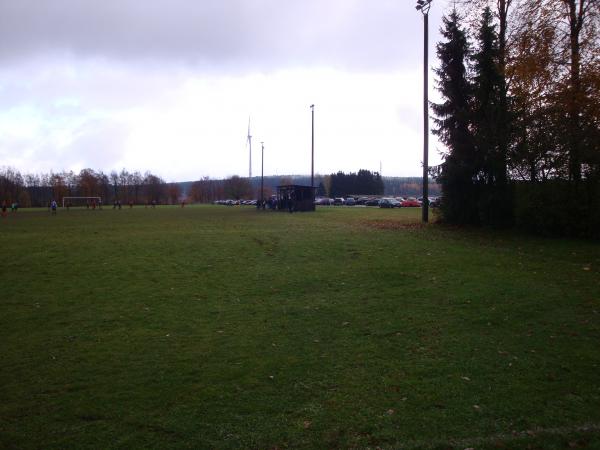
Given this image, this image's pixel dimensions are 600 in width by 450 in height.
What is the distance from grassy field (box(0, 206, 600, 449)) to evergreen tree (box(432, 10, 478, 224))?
34.7 feet

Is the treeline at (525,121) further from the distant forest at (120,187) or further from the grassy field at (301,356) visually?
the distant forest at (120,187)

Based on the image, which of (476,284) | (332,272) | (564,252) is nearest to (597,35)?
(564,252)

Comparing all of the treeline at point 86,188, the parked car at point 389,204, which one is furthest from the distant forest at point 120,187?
the parked car at point 389,204

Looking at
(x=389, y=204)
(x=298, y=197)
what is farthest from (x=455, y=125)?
(x=389, y=204)

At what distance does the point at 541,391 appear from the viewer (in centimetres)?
450

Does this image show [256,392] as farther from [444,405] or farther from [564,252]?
[564,252]

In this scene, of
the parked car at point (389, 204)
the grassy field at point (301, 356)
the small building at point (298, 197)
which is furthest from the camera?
the parked car at point (389, 204)

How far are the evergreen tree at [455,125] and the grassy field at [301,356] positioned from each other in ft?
34.7

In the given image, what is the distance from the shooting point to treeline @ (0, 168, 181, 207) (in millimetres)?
105625

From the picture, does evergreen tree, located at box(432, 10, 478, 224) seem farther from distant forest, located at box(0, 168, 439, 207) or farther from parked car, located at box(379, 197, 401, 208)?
distant forest, located at box(0, 168, 439, 207)

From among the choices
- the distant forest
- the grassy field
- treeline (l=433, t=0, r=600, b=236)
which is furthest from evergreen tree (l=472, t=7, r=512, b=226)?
the distant forest

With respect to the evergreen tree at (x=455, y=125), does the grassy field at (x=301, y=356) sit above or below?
below

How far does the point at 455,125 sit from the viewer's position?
2261 cm

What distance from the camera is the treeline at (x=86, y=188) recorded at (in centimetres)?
10562
